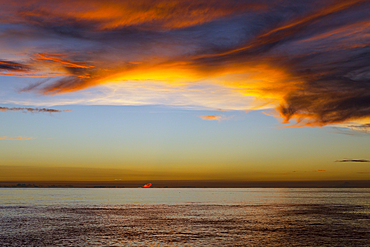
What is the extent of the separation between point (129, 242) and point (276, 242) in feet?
77.8

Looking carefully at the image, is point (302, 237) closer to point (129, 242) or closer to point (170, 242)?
point (170, 242)

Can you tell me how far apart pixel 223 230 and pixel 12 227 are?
1718 inches

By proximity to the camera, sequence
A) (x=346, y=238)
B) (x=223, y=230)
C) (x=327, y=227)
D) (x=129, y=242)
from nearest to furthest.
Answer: (x=129, y=242), (x=346, y=238), (x=223, y=230), (x=327, y=227)

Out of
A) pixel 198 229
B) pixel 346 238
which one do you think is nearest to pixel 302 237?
pixel 346 238

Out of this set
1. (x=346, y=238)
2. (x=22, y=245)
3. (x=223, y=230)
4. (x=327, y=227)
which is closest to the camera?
(x=22, y=245)

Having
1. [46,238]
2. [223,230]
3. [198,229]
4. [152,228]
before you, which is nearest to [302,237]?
[223,230]

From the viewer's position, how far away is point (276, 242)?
51906 millimetres

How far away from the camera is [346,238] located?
55406mm

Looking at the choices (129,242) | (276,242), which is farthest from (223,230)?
(129,242)

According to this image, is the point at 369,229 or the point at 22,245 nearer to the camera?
the point at 22,245

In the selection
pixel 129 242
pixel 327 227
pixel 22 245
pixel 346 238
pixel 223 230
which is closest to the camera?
pixel 22 245

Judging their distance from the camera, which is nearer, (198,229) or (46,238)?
(46,238)

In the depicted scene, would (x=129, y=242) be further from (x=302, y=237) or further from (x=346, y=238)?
(x=346, y=238)

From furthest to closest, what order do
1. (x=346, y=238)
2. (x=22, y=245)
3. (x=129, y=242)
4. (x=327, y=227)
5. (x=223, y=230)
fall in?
(x=327, y=227), (x=223, y=230), (x=346, y=238), (x=129, y=242), (x=22, y=245)
